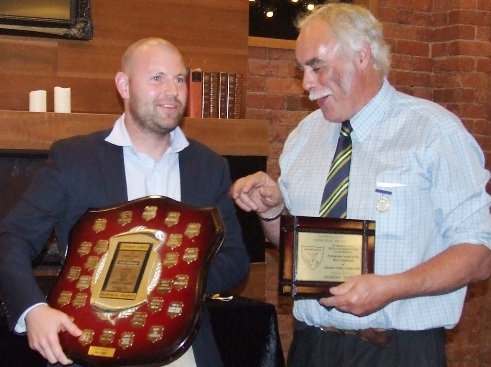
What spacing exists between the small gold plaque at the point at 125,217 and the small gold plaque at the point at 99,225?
48 millimetres

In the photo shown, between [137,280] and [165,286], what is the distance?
0.08 metres

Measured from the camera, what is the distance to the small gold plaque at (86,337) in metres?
2.26

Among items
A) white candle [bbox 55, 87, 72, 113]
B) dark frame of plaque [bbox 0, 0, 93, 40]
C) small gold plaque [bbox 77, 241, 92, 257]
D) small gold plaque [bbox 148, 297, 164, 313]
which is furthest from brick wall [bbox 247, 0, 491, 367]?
small gold plaque [bbox 148, 297, 164, 313]

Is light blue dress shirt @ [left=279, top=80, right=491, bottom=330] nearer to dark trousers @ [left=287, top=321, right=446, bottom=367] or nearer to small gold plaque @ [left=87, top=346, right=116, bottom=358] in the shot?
dark trousers @ [left=287, top=321, right=446, bottom=367]

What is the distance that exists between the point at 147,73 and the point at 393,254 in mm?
1052

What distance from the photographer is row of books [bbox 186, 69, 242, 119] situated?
183 inches

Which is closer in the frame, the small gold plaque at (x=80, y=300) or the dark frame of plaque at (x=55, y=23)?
the small gold plaque at (x=80, y=300)

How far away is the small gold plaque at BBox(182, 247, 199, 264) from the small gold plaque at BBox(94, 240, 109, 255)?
24 centimetres

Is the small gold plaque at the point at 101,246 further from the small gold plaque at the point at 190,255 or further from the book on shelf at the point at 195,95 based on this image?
the book on shelf at the point at 195,95

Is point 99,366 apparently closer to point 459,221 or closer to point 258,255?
point 459,221

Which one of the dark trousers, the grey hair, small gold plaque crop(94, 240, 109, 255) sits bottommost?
the dark trousers

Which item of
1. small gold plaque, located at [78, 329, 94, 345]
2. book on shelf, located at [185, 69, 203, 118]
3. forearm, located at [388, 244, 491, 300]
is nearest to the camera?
forearm, located at [388, 244, 491, 300]

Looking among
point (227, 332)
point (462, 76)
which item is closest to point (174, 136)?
point (227, 332)

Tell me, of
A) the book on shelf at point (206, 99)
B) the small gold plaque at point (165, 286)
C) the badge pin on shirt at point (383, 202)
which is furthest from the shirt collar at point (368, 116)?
the book on shelf at point (206, 99)
